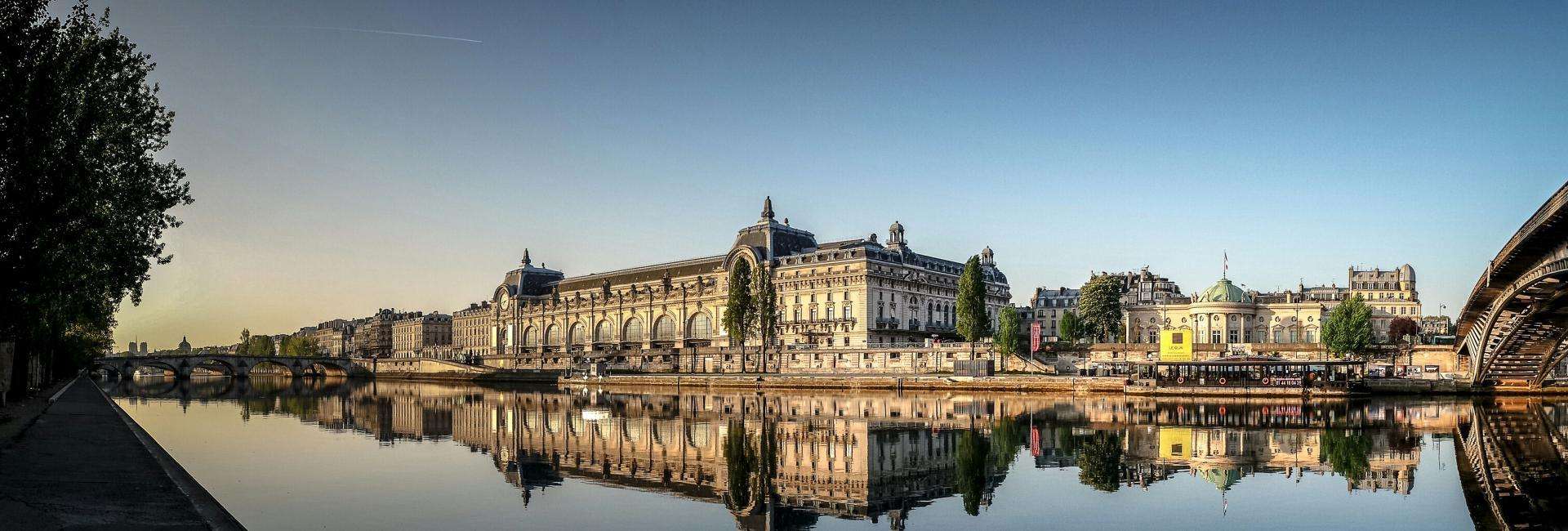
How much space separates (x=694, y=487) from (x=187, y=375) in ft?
482

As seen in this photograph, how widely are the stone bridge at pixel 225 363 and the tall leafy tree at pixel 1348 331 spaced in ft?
416

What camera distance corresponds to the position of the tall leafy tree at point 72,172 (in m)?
23.2

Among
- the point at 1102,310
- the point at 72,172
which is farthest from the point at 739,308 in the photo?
the point at 72,172

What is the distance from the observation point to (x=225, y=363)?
149500 mm

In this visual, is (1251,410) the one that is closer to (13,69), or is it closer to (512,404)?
(512,404)

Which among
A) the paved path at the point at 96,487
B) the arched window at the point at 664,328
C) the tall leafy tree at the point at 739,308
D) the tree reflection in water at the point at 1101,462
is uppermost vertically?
the tall leafy tree at the point at 739,308

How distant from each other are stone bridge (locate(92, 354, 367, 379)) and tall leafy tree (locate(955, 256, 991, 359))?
98786 millimetres

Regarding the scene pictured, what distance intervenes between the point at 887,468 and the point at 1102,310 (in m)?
95.8

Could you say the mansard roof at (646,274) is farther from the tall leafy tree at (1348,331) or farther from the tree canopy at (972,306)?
the tall leafy tree at (1348,331)

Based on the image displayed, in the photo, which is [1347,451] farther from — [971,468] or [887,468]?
[887,468]

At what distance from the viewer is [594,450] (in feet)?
112

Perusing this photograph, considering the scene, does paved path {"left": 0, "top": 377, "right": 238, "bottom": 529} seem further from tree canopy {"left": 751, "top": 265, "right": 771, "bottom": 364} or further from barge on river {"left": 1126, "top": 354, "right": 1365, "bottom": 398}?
tree canopy {"left": 751, "top": 265, "right": 771, "bottom": 364}

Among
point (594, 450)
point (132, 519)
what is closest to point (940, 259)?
point (594, 450)

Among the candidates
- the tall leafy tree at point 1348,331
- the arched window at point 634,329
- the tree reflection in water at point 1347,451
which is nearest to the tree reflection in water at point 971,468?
the tree reflection in water at point 1347,451
